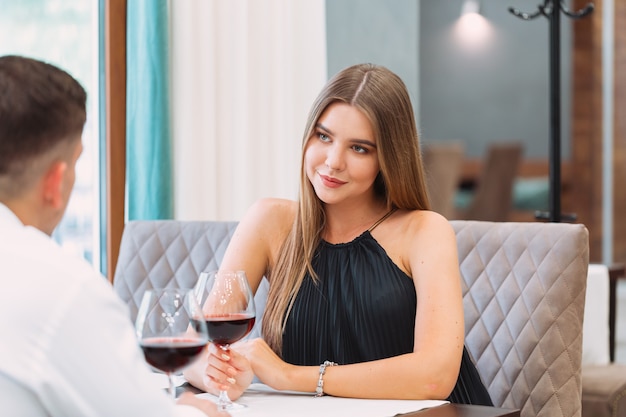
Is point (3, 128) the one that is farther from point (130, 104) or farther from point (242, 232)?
point (130, 104)

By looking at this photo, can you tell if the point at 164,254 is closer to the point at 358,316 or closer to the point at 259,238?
the point at 259,238

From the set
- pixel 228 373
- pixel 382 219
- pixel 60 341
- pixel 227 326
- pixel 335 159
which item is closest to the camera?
pixel 60 341

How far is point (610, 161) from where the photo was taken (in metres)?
4.77

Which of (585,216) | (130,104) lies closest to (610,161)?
(585,216)

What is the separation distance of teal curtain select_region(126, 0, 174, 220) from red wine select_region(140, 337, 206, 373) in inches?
82.7

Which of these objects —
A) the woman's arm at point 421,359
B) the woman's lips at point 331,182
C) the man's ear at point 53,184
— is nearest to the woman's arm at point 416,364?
the woman's arm at point 421,359

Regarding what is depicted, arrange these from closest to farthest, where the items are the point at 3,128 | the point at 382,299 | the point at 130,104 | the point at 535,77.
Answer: the point at 3,128 < the point at 382,299 < the point at 130,104 < the point at 535,77

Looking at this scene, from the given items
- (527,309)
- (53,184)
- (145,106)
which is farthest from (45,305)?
(145,106)

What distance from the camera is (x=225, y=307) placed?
1571mm

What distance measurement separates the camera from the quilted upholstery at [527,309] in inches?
81.2

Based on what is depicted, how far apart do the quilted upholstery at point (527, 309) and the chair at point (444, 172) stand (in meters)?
1.77

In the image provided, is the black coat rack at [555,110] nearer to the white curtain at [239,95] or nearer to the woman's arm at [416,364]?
the white curtain at [239,95]

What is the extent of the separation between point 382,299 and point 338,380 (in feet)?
1.08

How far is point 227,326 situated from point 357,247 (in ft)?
2.01
